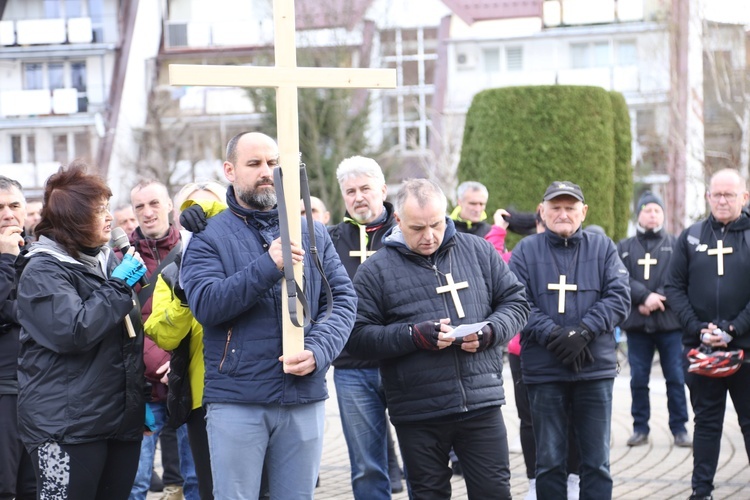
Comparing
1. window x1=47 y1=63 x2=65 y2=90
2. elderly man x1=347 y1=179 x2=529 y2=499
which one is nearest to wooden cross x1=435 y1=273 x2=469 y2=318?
elderly man x1=347 y1=179 x2=529 y2=499

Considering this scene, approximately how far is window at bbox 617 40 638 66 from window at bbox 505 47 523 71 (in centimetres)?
358

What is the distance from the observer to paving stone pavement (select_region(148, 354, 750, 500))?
803 cm

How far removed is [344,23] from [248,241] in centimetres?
2889

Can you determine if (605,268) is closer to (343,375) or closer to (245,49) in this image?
(343,375)

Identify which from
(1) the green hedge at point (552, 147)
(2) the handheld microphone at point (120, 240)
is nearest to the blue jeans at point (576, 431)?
(2) the handheld microphone at point (120, 240)

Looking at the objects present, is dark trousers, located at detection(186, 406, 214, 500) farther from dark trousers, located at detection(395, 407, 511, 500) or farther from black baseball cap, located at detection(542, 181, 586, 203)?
black baseball cap, located at detection(542, 181, 586, 203)

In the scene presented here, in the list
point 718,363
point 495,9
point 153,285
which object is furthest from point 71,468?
point 495,9

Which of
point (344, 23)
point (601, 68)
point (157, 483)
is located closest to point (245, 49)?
point (344, 23)

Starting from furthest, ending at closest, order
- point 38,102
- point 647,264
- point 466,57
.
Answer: point 38,102 → point 466,57 → point 647,264

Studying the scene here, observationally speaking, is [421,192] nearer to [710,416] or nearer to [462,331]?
[462,331]

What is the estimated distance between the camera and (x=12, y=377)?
6.02 m

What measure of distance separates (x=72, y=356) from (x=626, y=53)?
37.7 metres

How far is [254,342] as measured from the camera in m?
4.75

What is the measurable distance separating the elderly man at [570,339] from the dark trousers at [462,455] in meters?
1.18
